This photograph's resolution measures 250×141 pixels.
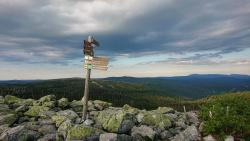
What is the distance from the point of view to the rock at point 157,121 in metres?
31.3

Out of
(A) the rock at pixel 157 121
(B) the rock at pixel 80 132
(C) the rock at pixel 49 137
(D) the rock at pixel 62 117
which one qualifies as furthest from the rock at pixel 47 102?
(B) the rock at pixel 80 132

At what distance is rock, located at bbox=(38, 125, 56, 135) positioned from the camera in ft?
95.7

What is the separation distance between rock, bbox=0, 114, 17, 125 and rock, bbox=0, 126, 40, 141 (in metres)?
4.61

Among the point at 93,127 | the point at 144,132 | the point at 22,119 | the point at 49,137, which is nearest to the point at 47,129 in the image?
the point at 49,137

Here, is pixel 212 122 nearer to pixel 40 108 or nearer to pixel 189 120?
pixel 189 120

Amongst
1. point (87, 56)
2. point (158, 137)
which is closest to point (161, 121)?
point (158, 137)

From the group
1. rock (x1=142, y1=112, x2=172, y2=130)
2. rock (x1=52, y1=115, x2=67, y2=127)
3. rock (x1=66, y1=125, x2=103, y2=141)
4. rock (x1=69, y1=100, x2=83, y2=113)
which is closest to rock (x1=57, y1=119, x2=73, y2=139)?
rock (x1=66, y1=125, x2=103, y2=141)

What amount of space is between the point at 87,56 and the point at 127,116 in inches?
288

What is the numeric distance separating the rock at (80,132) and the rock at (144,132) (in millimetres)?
3976

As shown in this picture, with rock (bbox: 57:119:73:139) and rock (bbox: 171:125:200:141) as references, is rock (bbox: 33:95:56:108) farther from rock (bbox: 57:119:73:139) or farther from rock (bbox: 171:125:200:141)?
rock (bbox: 171:125:200:141)

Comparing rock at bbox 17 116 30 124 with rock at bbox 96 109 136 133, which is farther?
rock at bbox 17 116 30 124

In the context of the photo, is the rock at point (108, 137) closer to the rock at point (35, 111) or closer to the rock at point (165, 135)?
the rock at point (165, 135)

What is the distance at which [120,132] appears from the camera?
1126 inches

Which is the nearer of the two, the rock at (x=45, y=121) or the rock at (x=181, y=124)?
the rock at (x=45, y=121)
